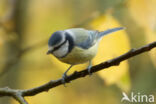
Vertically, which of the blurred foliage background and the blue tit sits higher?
the blue tit

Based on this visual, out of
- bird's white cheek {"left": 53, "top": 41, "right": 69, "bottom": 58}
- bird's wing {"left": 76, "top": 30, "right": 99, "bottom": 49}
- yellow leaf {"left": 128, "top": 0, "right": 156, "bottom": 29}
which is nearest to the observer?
yellow leaf {"left": 128, "top": 0, "right": 156, "bottom": 29}

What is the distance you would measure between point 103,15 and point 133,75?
5.15 ft

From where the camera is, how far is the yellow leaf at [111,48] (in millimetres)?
1396

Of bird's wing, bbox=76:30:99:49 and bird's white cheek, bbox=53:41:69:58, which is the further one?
bird's wing, bbox=76:30:99:49

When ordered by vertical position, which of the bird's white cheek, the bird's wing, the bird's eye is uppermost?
the bird's eye

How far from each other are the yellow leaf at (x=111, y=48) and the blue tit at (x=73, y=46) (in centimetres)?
9

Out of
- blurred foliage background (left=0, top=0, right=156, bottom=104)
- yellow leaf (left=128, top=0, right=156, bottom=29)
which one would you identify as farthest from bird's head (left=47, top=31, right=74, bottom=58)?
blurred foliage background (left=0, top=0, right=156, bottom=104)

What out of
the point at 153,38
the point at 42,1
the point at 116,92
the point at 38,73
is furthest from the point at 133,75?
the point at 153,38

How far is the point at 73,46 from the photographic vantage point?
1596mm

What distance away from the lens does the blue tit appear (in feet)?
4.87

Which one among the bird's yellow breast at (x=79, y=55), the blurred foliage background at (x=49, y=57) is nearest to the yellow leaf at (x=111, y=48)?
the bird's yellow breast at (x=79, y=55)

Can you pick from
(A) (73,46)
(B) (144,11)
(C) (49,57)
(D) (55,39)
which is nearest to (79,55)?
(A) (73,46)

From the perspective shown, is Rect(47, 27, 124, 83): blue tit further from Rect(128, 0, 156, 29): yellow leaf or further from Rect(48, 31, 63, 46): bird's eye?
Rect(128, 0, 156, 29): yellow leaf

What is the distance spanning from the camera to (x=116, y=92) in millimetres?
3404
